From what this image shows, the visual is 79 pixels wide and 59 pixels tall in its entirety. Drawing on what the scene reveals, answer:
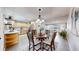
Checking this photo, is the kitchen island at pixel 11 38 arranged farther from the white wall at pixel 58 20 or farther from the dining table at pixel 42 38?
the white wall at pixel 58 20

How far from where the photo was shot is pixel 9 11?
2109mm

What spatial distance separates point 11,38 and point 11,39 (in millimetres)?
17

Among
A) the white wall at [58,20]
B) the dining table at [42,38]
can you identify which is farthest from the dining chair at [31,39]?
the white wall at [58,20]

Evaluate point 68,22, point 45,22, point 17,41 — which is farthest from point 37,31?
point 68,22

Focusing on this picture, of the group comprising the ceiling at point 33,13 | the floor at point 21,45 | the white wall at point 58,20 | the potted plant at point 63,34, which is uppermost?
the ceiling at point 33,13

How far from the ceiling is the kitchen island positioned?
0.84ft

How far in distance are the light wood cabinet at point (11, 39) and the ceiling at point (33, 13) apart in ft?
0.90

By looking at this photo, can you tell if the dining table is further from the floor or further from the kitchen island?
the kitchen island

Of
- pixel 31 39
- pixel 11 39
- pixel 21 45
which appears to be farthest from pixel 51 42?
pixel 11 39

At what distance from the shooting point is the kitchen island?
2109 millimetres

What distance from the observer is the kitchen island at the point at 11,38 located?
2109 mm

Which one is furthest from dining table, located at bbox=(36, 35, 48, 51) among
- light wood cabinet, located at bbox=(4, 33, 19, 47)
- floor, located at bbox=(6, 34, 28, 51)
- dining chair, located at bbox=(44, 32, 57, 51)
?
light wood cabinet, located at bbox=(4, 33, 19, 47)
